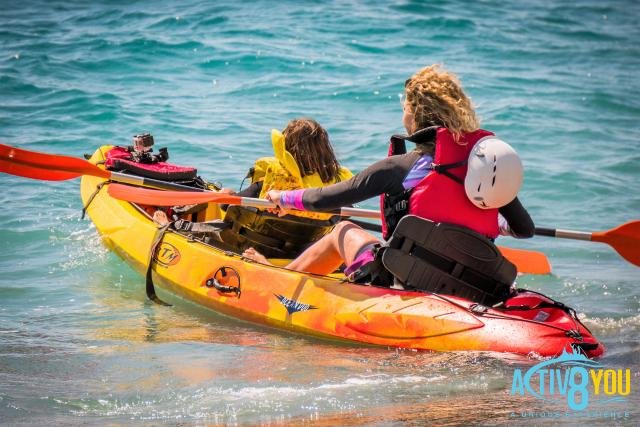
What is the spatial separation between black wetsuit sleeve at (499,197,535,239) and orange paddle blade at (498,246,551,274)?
1089mm

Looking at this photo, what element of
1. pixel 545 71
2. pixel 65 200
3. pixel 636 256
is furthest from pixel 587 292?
pixel 545 71

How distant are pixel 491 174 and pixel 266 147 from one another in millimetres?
5739

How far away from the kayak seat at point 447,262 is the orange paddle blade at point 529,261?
1105mm

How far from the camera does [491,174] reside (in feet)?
14.4

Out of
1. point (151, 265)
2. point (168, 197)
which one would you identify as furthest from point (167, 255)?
point (168, 197)

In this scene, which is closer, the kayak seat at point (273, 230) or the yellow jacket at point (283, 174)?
the yellow jacket at point (283, 174)

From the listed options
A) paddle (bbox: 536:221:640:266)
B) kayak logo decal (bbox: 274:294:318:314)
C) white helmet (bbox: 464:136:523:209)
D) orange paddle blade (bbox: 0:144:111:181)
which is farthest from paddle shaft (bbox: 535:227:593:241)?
orange paddle blade (bbox: 0:144:111:181)

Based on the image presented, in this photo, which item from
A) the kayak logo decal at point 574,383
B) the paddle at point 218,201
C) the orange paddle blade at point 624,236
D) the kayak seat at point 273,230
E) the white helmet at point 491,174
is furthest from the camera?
the kayak seat at point 273,230

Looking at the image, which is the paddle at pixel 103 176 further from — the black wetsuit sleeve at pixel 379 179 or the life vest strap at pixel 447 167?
the life vest strap at pixel 447 167

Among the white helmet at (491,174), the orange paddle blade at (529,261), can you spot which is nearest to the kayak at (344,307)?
the white helmet at (491,174)

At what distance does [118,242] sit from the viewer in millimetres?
6453

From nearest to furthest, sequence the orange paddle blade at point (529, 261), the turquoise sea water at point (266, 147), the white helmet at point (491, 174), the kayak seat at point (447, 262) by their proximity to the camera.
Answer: the turquoise sea water at point (266, 147)
the white helmet at point (491, 174)
the kayak seat at point (447, 262)
the orange paddle blade at point (529, 261)

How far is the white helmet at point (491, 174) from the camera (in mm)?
4383

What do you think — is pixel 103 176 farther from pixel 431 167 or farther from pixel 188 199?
pixel 431 167
